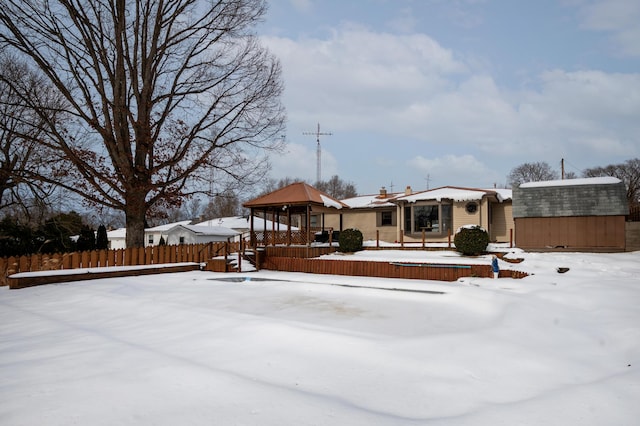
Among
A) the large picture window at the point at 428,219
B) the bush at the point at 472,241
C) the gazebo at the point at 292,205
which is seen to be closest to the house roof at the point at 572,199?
the bush at the point at 472,241

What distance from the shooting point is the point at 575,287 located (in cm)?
1048

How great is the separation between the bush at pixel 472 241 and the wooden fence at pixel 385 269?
118 inches

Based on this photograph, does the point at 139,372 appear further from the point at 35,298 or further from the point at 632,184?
the point at 632,184

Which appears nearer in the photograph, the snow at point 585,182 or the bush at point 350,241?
the snow at point 585,182

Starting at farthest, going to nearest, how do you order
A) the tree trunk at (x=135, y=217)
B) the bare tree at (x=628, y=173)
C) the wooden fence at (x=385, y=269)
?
1. the bare tree at (x=628, y=173)
2. the tree trunk at (x=135, y=217)
3. the wooden fence at (x=385, y=269)

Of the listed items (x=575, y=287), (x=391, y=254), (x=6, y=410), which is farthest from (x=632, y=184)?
(x=6, y=410)

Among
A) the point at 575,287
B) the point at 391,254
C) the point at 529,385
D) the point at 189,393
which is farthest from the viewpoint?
the point at 391,254

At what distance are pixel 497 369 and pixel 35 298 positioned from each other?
493 inches

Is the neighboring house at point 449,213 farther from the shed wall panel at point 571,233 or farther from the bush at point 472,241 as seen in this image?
the shed wall panel at point 571,233

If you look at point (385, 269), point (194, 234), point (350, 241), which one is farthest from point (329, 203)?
point (194, 234)

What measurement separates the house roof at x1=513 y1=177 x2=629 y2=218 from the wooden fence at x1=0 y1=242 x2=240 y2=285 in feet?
51.7

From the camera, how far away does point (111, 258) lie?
16.9 m

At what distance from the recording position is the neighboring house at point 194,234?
3969cm

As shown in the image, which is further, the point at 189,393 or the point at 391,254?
the point at 391,254
